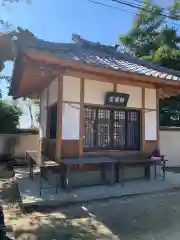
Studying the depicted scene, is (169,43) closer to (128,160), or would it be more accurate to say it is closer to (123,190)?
(128,160)

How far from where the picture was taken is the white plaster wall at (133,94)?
863 cm

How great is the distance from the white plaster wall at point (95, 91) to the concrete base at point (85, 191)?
268 centimetres

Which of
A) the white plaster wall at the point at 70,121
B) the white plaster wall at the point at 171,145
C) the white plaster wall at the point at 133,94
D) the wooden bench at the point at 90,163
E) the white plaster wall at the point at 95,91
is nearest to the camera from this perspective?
the wooden bench at the point at 90,163

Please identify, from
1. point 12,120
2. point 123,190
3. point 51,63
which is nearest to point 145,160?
point 123,190

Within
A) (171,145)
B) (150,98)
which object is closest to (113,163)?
(150,98)

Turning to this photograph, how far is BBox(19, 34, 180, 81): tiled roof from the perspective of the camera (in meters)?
7.25

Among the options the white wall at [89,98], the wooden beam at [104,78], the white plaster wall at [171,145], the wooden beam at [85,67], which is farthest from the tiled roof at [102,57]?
the white plaster wall at [171,145]

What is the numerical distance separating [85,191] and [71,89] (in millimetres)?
3017

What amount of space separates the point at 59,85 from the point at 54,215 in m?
3.69

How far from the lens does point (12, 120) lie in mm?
14672

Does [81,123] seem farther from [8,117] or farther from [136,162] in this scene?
[8,117]

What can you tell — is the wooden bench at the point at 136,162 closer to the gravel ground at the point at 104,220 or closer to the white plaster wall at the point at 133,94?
the gravel ground at the point at 104,220

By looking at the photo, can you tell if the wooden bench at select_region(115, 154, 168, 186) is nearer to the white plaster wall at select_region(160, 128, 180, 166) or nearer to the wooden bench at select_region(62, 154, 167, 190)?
the wooden bench at select_region(62, 154, 167, 190)

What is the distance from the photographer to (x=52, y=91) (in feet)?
29.5
